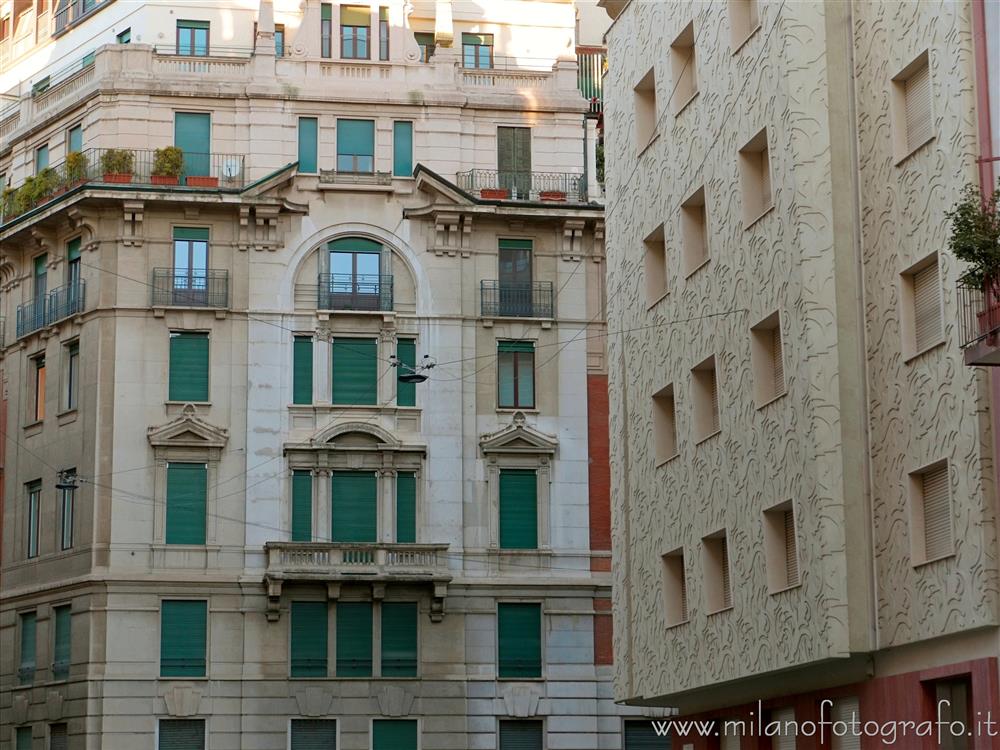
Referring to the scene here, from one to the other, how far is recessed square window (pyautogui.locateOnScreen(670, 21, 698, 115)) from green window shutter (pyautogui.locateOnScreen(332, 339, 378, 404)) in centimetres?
2155

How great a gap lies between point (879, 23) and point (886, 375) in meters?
5.92

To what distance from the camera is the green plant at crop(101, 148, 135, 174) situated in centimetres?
5950

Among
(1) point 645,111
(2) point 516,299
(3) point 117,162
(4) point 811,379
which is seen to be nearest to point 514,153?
(2) point 516,299

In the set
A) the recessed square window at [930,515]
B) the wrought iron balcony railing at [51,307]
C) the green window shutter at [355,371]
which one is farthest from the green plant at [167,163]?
the recessed square window at [930,515]

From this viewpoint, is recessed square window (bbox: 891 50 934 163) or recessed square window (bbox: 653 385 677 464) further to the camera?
recessed square window (bbox: 653 385 677 464)

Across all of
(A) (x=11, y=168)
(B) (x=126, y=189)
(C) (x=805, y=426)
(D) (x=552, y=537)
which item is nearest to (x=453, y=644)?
(D) (x=552, y=537)

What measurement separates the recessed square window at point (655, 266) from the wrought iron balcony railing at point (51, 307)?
2447 cm

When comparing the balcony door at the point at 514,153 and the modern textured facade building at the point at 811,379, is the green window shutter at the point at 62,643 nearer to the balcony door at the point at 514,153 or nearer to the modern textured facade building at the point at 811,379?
the balcony door at the point at 514,153

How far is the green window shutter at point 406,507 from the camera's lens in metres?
58.2

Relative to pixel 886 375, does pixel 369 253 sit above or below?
above

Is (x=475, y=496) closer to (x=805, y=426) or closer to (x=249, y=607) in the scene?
(x=249, y=607)

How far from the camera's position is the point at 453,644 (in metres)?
57.8

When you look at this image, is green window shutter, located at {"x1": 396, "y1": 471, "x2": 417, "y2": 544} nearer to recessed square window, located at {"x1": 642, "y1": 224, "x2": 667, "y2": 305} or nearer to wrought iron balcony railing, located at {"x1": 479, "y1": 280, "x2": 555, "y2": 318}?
wrought iron balcony railing, located at {"x1": 479, "y1": 280, "x2": 555, "y2": 318}

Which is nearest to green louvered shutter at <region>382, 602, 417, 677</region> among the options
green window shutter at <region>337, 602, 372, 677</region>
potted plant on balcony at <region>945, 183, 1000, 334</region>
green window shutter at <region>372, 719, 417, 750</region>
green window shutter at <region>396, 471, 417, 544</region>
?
green window shutter at <region>337, 602, 372, 677</region>
